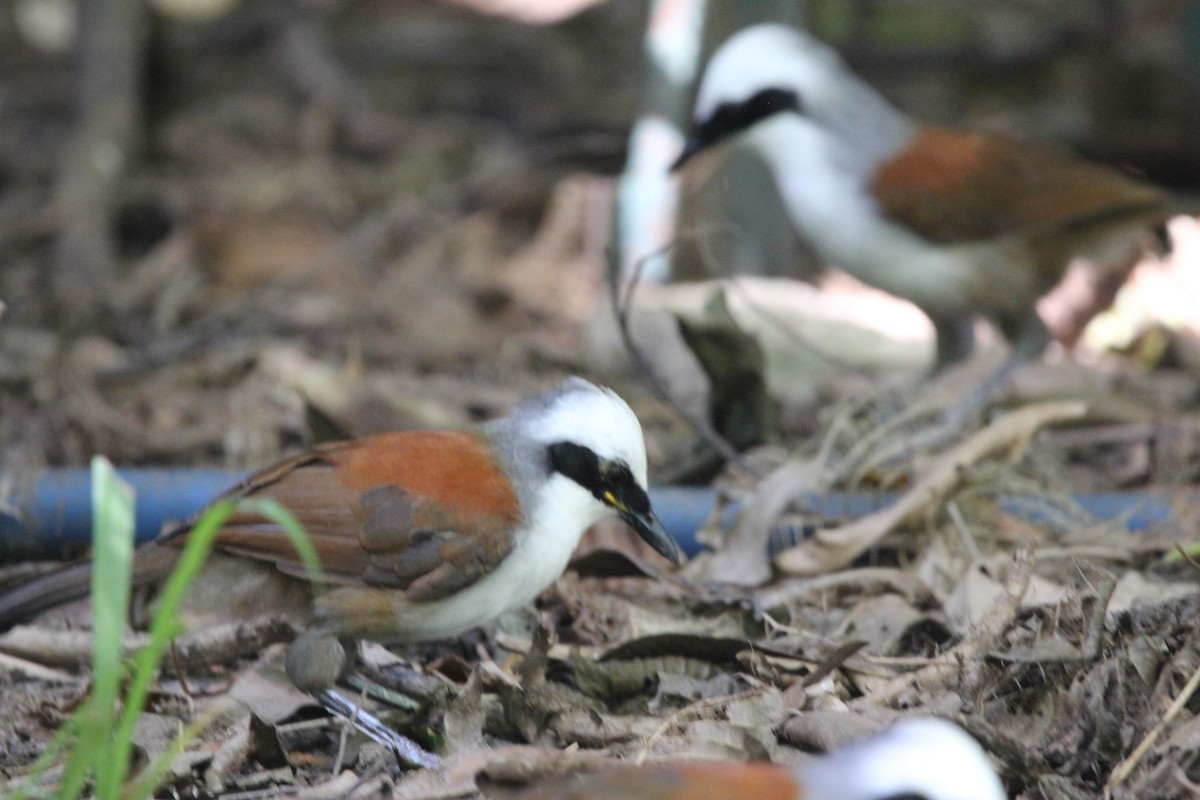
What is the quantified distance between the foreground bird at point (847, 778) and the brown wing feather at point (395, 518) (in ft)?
4.14

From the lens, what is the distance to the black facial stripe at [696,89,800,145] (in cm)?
635

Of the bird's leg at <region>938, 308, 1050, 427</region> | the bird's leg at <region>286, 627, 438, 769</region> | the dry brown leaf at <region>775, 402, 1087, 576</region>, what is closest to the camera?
the bird's leg at <region>286, 627, 438, 769</region>

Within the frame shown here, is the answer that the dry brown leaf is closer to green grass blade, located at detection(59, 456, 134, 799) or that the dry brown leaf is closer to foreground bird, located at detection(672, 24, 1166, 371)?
foreground bird, located at detection(672, 24, 1166, 371)

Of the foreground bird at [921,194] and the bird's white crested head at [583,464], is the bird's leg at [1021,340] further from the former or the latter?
the bird's white crested head at [583,464]

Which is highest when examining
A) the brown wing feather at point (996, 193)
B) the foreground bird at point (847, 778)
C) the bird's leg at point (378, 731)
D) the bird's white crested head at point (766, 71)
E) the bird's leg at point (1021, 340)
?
the bird's white crested head at point (766, 71)

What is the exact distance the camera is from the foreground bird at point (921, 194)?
612cm

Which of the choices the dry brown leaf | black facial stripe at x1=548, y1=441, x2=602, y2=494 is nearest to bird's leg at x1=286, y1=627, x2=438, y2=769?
black facial stripe at x1=548, y1=441, x2=602, y2=494

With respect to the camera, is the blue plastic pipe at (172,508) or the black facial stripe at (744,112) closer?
the blue plastic pipe at (172,508)

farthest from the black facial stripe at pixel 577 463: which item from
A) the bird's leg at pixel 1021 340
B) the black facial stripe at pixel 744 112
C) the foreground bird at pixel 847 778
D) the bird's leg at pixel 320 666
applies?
the black facial stripe at pixel 744 112

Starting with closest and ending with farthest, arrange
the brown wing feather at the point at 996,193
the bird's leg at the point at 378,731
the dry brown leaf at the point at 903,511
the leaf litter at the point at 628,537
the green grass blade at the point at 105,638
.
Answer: the green grass blade at the point at 105,638 → the leaf litter at the point at 628,537 → the bird's leg at the point at 378,731 → the dry brown leaf at the point at 903,511 → the brown wing feather at the point at 996,193

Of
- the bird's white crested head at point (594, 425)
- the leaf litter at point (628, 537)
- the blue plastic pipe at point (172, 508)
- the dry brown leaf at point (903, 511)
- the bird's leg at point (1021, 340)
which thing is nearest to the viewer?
the leaf litter at point (628, 537)

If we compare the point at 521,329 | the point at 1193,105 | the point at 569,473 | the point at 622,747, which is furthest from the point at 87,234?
the point at 1193,105

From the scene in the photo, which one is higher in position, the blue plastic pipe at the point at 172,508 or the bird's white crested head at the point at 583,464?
the bird's white crested head at the point at 583,464

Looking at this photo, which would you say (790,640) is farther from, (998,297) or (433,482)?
(998,297)
